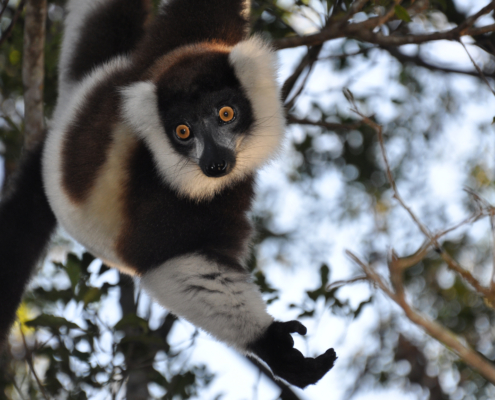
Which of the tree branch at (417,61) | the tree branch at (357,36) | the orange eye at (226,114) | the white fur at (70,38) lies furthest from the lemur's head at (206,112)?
the tree branch at (417,61)

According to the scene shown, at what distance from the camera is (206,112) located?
257cm

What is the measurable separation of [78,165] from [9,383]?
1.48m

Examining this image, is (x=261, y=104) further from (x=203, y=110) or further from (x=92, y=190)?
(x=92, y=190)

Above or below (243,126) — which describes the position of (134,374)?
below

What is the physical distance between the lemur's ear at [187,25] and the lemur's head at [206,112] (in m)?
0.13

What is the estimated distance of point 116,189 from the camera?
265cm

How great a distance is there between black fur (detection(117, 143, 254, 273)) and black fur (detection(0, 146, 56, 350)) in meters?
0.52

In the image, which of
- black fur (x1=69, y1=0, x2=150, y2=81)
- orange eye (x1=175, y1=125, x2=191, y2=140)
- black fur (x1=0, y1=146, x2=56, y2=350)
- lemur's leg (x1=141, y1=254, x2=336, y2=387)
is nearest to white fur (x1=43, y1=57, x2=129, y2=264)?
black fur (x1=0, y1=146, x2=56, y2=350)

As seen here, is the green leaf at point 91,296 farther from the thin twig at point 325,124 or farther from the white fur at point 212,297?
the thin twig at point 325,124

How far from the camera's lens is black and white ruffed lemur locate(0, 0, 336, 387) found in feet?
8.34

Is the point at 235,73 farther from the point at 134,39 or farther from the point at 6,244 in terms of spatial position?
the point at 6,244

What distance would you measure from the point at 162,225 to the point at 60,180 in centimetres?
58

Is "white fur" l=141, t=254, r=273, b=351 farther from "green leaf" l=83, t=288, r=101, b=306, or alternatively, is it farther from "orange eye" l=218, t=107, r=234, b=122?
"orange eye" l=218, t=107, r=234, b=122

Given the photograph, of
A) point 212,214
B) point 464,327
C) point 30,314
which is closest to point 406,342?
point 464,327
